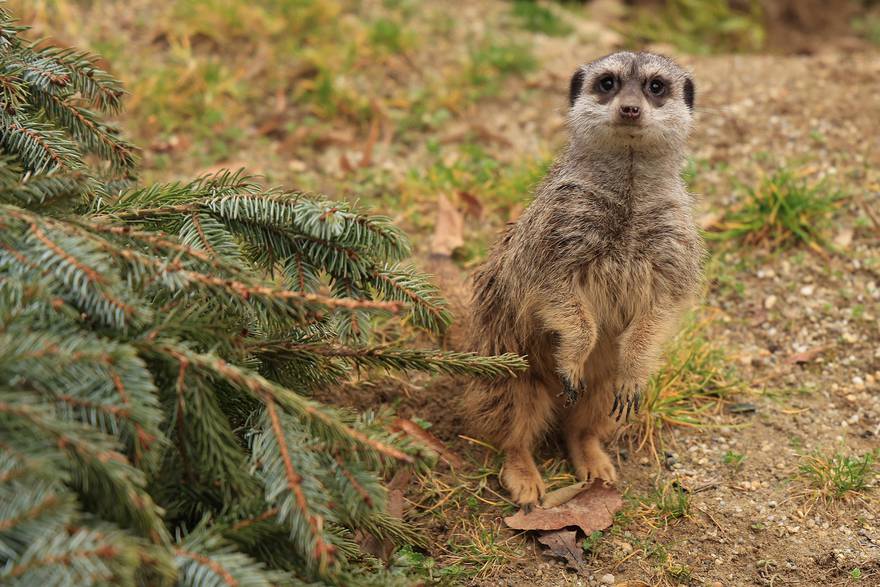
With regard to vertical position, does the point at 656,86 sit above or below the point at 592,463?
above

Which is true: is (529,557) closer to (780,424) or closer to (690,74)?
(780,424)

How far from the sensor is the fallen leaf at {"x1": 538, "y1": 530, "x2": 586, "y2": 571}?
3.09 m

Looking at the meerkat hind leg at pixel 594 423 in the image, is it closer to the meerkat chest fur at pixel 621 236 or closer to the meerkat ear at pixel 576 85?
Result: the meerkat chest fur at pixel 621 236

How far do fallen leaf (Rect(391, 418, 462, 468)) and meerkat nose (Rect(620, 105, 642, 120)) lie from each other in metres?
1.47

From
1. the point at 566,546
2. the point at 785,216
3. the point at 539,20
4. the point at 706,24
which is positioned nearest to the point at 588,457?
the point at 566,546

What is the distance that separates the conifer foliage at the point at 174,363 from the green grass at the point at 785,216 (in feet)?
7.45

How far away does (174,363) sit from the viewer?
2.13 meters

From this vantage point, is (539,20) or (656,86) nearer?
(656,86)

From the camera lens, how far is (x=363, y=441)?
7.23 ft

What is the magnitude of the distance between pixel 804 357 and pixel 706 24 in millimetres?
4284

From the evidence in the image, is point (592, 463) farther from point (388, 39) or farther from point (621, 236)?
point (388, 39)

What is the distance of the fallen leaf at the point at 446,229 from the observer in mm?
4598

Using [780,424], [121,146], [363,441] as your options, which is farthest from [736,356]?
[121,146]

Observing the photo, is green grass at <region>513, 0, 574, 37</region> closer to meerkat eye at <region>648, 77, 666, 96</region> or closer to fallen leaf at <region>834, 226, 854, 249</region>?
fallen leaf at <region>834, 226, 854, 249</region>
